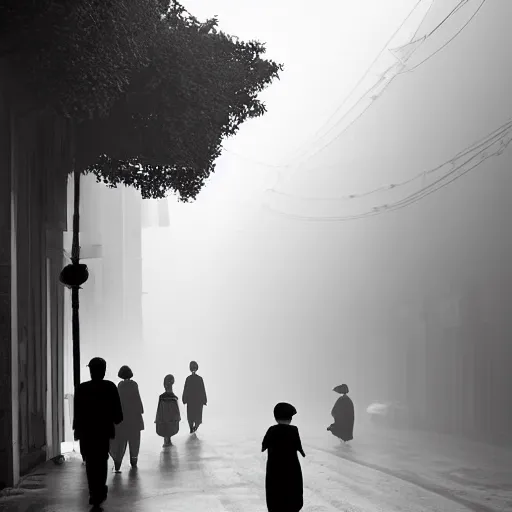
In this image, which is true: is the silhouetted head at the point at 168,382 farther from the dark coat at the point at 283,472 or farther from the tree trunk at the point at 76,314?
the dark coat at the point at 283,472

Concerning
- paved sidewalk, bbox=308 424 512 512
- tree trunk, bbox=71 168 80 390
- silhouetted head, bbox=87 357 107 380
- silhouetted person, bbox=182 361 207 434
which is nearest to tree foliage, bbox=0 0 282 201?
tree trunk, bbox=71 168 80 390

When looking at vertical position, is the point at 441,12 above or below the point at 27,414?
above

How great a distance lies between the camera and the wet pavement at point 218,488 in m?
10.1

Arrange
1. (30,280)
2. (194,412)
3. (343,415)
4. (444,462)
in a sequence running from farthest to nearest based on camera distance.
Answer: (194,412), (343,415), (444,462), (30,280)

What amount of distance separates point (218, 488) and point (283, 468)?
4268mm

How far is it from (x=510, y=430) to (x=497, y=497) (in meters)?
14.6

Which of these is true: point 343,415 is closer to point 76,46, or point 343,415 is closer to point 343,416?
point 343,416

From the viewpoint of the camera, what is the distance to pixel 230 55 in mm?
13781

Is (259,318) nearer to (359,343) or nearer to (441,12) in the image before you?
(359,343)

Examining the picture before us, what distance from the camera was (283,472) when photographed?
7422 mm

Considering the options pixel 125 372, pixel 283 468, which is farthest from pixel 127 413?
pixel 283 468

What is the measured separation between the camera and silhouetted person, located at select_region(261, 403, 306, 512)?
740 cm

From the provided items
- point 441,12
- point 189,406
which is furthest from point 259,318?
point 189,406

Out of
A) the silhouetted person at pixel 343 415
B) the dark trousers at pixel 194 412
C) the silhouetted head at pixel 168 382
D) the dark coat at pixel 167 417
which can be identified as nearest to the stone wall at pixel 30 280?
the dark coat at pixel 167 417
